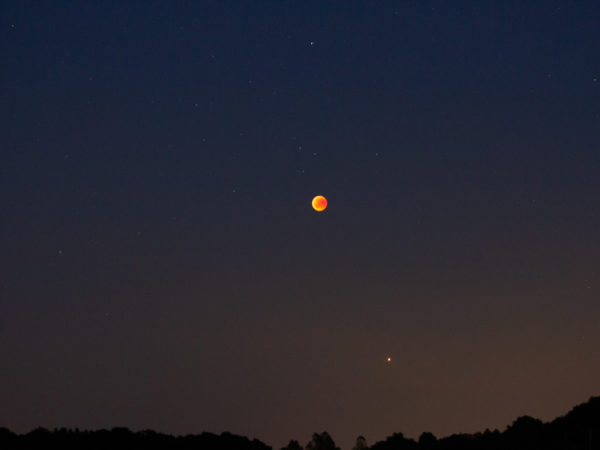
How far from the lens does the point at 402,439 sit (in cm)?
10075

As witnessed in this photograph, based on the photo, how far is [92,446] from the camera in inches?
3981

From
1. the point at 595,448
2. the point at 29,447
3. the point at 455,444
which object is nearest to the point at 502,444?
the point at 455,444

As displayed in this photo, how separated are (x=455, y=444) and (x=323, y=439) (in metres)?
20.2

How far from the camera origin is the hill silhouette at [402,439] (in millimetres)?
85938

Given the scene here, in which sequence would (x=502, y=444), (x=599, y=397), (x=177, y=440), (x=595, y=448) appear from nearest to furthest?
(x=595, y=448) → (x=502, y=444) → (x=599, y=397) → (x=177, y=440)

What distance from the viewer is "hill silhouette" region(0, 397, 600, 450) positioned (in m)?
85.9

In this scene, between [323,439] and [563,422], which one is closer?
[563,422]

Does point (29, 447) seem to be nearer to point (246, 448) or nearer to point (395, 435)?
point (246, 448)

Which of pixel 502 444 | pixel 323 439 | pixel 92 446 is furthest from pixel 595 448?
pixel 92 446

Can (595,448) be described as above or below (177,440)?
below

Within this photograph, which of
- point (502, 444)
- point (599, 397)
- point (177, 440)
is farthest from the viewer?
point (177, 440)

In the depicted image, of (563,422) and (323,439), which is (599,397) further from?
(323,439)

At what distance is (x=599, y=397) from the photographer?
3848 inches

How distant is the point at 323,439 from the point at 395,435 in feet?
27.8
